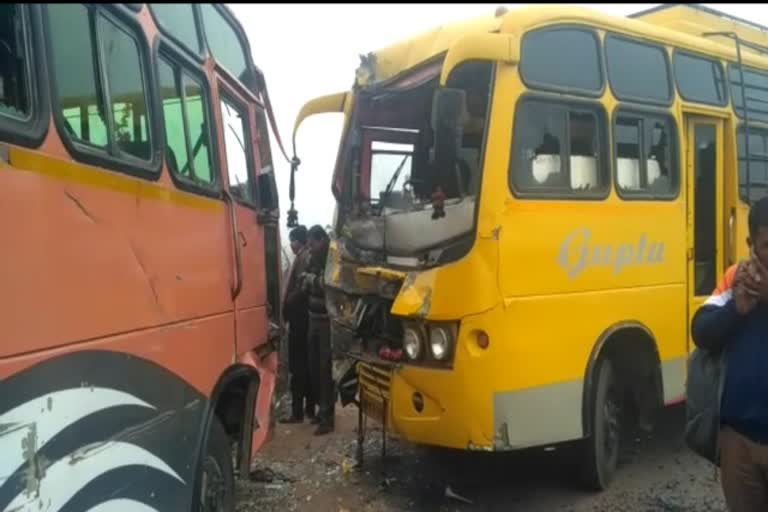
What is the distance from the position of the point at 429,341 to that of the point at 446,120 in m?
1.31

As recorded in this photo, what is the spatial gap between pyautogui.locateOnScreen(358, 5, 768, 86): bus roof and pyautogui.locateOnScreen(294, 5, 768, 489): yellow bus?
0.6 inches

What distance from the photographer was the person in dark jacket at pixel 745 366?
2.62 metres

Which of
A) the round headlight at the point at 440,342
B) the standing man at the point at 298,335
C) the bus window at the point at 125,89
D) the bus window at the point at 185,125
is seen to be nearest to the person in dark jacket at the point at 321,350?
the standing man at the point at 298,335

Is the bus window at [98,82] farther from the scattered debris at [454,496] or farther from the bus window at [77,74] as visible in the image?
the scattered debris at [454,496]

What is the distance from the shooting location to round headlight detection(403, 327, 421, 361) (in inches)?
172

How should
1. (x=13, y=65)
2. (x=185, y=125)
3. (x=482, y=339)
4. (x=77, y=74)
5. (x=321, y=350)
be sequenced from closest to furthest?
1. (x=13, y=65)
2. (x=77, y=74)
3. (x=185, y=125)
4. (x=482, y=339)
5. (x=321, y=350)

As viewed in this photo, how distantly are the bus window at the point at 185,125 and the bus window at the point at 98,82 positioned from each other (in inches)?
9.5

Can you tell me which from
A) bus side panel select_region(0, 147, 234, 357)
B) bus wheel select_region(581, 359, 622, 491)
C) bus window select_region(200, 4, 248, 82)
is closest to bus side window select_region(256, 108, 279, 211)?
bus window select_region(200, 4, 248, 82)

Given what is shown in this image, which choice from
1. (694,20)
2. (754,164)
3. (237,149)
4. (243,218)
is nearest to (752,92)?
(754,164)

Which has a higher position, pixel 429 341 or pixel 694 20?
pixel 694 20

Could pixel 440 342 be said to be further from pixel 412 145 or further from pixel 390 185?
pixel 412 145

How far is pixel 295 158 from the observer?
18.7 ft

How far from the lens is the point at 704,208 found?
5586 millimetres

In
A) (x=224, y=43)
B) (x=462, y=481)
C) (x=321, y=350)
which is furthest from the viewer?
(x=321, y=350)
